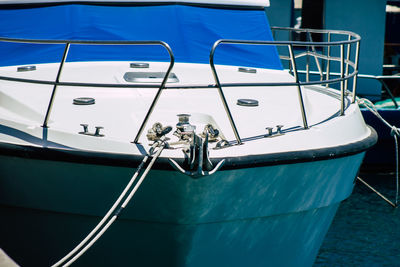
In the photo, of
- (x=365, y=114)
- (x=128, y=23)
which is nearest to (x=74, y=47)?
(x=128, y=23)

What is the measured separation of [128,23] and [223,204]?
2.13 metres

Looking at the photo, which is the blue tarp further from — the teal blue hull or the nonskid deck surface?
the teal blue hull

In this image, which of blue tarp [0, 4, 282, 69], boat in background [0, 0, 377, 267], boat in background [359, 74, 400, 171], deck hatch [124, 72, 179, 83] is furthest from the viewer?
boat in background [359, 74, 400, 171]

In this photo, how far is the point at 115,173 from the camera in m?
3.52

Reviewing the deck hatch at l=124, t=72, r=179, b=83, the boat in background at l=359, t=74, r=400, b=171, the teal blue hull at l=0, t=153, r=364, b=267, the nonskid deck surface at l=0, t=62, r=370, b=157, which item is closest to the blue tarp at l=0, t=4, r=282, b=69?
the nonskid deck surface at l=0, t=62, r=370, b=157

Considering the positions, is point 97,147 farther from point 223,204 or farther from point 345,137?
point 345,137

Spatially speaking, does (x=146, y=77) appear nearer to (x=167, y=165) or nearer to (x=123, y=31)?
(x=123, y=31)

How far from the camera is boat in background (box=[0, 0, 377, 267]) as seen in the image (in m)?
3.51

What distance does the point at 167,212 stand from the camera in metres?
3.58

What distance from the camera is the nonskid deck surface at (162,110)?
12.1 feet

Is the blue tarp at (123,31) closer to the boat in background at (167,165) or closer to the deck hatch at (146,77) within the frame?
the boat in background at (167,165)

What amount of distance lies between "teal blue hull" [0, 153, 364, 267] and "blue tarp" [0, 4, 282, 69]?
5.06 ft

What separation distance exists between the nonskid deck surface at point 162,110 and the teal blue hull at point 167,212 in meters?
0.16

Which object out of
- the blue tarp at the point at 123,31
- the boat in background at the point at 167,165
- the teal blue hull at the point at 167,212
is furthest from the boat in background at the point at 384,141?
the teal blue hull at the point at 167,212
